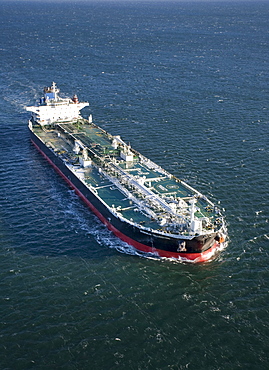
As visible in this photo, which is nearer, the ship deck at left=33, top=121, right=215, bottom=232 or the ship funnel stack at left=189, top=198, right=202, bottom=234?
the ship funnel stack at left=189, top=198, right=202, bottom=234

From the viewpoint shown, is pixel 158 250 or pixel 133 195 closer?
pixel 158 250

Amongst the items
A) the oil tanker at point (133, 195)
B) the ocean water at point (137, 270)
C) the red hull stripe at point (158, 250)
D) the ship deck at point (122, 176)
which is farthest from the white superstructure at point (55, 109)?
the red hull stripe at point (158, 250)

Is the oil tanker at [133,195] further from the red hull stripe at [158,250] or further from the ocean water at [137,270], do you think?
the ocean water at [137,270]

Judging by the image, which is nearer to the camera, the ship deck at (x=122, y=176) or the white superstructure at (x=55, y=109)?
the ship deck at (x=122, y=176)

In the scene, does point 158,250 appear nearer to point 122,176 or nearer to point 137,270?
point 137,270

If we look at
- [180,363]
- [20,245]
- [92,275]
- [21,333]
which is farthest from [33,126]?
[180,363]

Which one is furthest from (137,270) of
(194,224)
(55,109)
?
(55,109)

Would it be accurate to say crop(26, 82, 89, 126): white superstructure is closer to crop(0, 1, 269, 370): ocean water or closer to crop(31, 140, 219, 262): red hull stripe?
crop(0, 1, 269, 370): ocean water

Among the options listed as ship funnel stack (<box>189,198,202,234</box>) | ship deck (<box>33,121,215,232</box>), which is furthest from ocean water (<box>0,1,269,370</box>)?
ship funnel stack (<box>189,198,202,234</box>)
